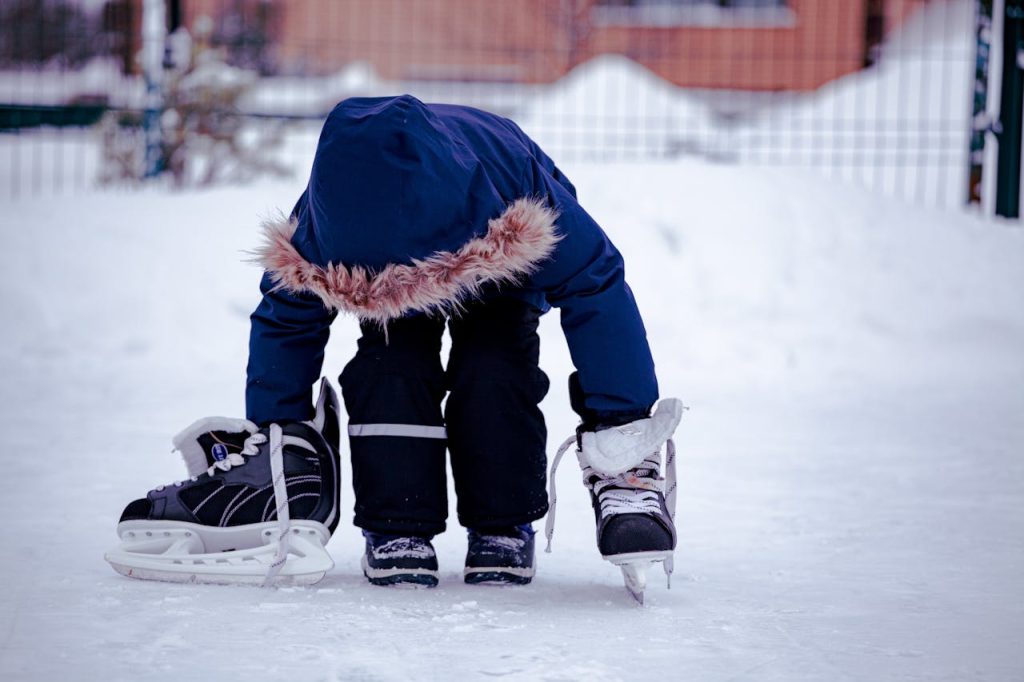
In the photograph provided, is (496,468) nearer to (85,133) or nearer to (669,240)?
(669,240)

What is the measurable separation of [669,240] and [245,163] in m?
2.38

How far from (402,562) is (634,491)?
389 millimetres

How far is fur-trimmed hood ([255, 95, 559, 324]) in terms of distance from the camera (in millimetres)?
1805

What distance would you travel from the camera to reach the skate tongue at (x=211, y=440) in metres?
2.11

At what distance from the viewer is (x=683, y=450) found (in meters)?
3.35

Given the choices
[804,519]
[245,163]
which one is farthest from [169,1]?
[804,519]

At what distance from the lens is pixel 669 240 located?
18.3 feet

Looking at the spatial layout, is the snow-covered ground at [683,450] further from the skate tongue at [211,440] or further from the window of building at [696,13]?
the window of building at [696,13]

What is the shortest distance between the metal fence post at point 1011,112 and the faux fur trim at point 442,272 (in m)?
5.03

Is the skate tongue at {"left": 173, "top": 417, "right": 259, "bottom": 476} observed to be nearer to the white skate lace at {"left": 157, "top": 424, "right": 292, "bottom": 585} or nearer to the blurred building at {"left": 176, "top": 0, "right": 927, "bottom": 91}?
the white skate lace at {"left": 157, "top": 424, "right": 292, "bottom": 585}

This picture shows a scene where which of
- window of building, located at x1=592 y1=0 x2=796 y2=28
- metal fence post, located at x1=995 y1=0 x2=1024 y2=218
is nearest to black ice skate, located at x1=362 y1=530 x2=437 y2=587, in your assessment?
metal fence post, located at x1=995 y1=0 x2=1024 y2=218


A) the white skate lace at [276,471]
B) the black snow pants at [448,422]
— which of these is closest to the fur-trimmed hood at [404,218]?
the black snow pants at [448,422]

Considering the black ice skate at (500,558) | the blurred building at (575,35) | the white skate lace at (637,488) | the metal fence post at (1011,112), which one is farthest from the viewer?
the blurred building at (575,35)

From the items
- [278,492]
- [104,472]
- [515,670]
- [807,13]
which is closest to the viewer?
[515,670]
